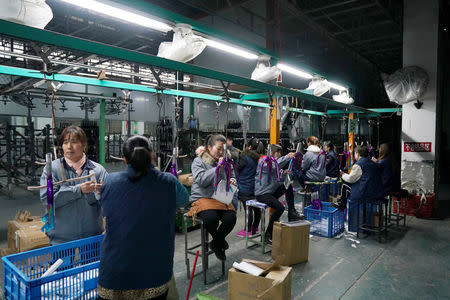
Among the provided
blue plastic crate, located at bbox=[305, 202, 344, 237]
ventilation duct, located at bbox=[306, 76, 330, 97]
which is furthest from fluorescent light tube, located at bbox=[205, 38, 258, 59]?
blue plastic crate, located at bbox=[305, 202, 344, 237]

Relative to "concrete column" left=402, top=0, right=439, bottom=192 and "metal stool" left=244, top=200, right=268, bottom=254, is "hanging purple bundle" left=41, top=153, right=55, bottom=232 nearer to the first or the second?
"metal stool" left=244, top=200, right=268, bottom=254

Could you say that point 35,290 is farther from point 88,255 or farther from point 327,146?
point 327,146

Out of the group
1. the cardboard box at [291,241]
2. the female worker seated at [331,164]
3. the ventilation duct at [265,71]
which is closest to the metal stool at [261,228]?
the cardboard box at [291,241]

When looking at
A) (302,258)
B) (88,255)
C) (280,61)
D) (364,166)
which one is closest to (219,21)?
(280,61)

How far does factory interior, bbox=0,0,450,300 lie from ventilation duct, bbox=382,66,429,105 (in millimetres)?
25

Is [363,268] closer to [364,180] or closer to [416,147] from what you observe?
[364,180]

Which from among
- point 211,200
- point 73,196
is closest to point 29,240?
point 73,196

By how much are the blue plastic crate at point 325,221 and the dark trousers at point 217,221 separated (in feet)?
6.51

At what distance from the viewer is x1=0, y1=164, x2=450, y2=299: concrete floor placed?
2895 millimetres

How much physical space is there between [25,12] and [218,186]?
2081 millimetres

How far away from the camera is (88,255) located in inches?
83.6

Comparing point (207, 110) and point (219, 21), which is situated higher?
point (219, 21)

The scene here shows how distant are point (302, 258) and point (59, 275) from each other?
276 centimetres

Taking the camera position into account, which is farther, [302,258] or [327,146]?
[327,146]
